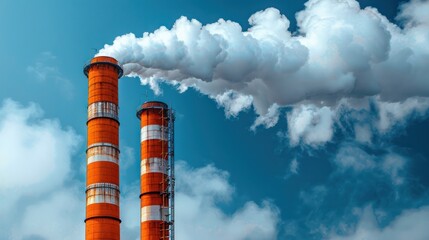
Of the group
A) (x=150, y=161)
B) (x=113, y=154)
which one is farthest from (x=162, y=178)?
(x=113, y=154)

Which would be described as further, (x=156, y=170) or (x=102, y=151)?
(x=156, y=170)

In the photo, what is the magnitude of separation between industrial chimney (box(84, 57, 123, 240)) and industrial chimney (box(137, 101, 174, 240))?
21.0ft

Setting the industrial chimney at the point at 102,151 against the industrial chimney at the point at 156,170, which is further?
the industrial chimney at the point at 156,170

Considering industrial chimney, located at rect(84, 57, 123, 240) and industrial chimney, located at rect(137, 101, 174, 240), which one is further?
industrial chimney, located at rect(137, 101, 174, 240)

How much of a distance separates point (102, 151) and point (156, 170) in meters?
7.66

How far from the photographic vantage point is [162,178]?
169 ft

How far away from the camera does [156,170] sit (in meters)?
51.5

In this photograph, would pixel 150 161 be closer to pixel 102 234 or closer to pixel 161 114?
pixel 161 114

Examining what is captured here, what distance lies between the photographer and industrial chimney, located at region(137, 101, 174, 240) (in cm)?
5056

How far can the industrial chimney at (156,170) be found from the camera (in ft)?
166

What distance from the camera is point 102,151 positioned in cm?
4444

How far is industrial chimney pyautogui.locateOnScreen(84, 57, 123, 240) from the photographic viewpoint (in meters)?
43.4

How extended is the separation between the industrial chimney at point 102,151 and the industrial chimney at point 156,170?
252 inches

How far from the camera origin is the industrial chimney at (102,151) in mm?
43438
